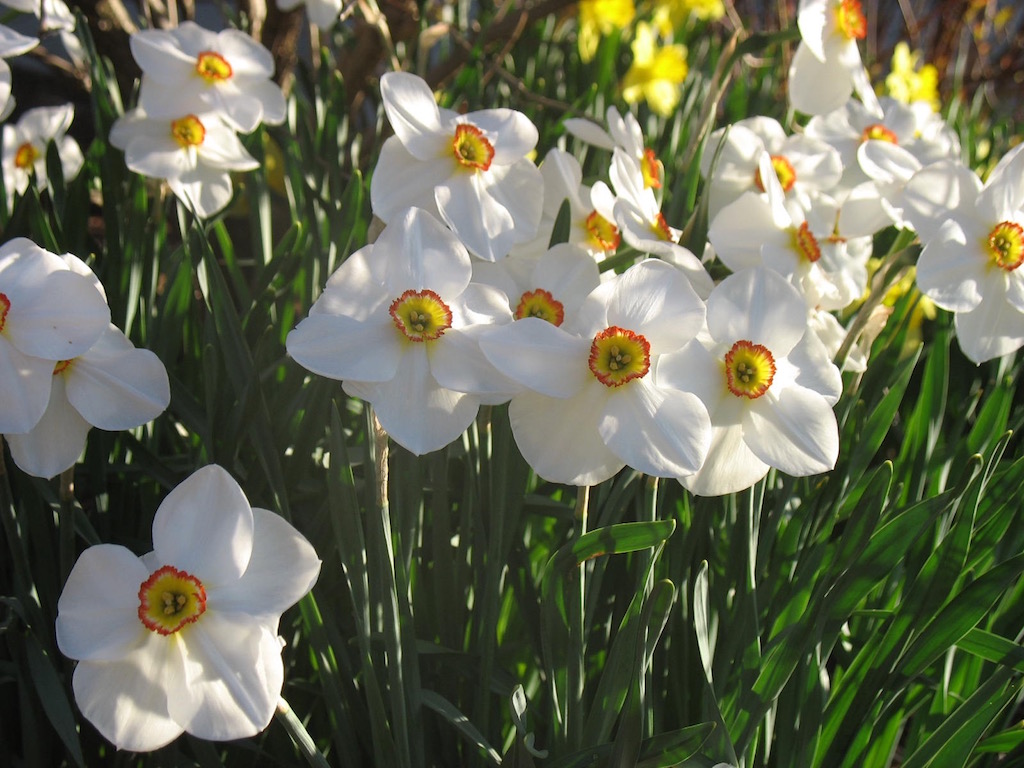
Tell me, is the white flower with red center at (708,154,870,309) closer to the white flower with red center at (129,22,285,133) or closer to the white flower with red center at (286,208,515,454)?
the white flower with red center at (286,208,515,454)

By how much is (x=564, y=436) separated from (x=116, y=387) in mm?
417

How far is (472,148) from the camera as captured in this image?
983mm

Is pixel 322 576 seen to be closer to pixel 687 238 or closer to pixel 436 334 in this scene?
pixel 436 334

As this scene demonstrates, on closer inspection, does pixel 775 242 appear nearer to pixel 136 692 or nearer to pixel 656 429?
pixel 656 429

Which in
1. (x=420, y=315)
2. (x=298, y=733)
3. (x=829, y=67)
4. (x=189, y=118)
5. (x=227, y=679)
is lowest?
(x=298, y=733)

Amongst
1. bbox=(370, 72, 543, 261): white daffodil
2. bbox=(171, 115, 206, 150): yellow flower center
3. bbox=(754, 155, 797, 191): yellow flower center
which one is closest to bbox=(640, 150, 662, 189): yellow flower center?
bbox=(754, 155, 797, 191): yellow flower center

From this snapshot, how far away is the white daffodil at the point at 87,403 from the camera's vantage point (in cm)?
86

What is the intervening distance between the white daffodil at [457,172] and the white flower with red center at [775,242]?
0.77ft

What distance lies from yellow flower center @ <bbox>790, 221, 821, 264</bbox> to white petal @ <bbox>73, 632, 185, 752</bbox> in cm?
78

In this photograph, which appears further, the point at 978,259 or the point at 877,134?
the point at 877,134

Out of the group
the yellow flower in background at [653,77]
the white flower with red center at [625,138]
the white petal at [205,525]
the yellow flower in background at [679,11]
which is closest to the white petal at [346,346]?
the white petal at [205,525]

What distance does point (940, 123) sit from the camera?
1.65 m

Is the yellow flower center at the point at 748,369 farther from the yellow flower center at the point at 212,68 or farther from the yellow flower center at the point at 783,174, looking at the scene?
the yellow flower center at the point at 212,68

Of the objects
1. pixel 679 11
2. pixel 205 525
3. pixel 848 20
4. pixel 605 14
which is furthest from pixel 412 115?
pixel 679 11
